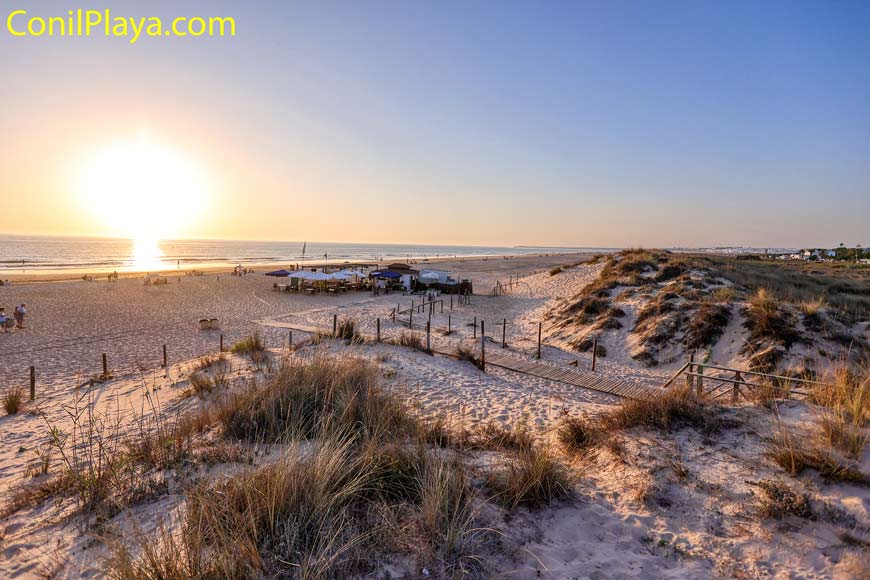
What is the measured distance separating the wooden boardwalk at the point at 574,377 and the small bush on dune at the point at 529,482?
607 cm

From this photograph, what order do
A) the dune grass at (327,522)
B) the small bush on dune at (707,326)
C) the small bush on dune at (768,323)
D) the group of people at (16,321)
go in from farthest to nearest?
the group of people at (16,321), the small bush on dune at (707,326), the small bush on dune at (768,323), the dune grass at (327,522)

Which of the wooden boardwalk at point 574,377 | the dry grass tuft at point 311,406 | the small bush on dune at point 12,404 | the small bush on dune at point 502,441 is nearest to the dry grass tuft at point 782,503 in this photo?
the small bush on dune at point 502,441

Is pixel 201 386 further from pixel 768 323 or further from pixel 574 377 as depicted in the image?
pixel 768 323

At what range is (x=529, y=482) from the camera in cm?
349

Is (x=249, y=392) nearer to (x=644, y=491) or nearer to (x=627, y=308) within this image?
(x=644, y=491)

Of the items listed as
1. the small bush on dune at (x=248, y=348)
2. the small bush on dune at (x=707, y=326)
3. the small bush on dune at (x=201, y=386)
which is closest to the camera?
the small bush on dune at (x=201, y=386)

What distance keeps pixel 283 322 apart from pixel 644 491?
61.0ft

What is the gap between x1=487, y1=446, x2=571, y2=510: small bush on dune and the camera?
3.40 m

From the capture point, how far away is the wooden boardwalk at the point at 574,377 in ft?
31.7

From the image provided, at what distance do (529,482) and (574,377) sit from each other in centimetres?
798

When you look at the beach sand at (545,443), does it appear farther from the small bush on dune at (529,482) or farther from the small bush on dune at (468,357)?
the small bush on dune at (468,357)

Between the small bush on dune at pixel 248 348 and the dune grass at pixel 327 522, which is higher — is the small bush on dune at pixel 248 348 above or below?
below

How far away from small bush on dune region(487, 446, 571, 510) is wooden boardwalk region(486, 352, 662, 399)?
6067mm

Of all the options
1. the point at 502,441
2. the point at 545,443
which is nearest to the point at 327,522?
the point at 502,441
